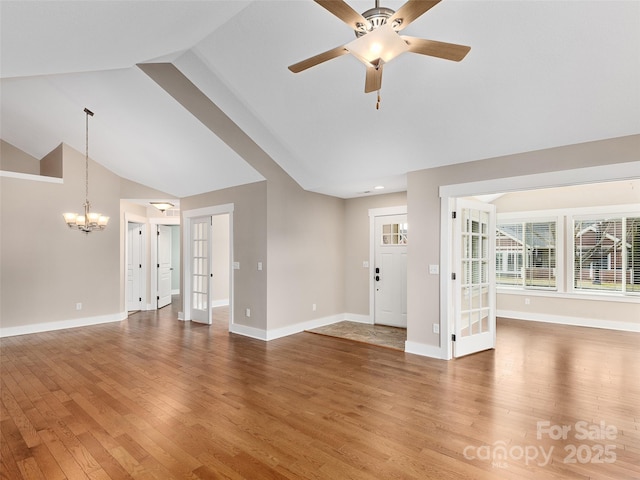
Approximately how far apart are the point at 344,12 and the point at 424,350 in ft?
13.1

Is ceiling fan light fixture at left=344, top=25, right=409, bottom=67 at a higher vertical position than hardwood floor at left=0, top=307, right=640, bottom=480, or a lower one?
higher

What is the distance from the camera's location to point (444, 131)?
3.83m

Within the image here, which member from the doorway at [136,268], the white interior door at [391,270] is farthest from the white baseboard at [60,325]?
the white interior door at [391,270]

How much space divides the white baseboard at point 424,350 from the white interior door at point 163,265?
6395mm

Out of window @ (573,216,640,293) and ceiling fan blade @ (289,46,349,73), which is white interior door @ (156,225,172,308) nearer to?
ceiling fan blade @ (289,46,349,73)

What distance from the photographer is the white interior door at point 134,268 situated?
803 cm

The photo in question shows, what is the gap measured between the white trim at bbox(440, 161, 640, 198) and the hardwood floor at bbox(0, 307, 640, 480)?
2.16 meters

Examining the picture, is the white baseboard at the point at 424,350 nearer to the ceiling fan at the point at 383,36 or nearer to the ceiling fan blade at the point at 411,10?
the ceiling fan at the point at 383,36

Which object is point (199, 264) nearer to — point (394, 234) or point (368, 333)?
point (368, 333)

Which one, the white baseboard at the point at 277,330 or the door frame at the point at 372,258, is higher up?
the door frame at the point at 372,258

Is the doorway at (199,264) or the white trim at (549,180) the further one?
the doorway at (199,264)

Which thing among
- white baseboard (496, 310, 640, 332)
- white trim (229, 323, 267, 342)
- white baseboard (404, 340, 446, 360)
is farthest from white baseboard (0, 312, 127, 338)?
white baseboard (496, 310, 640, 332)

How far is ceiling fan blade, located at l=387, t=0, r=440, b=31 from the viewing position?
72.7 inches

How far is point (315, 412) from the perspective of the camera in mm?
2928
